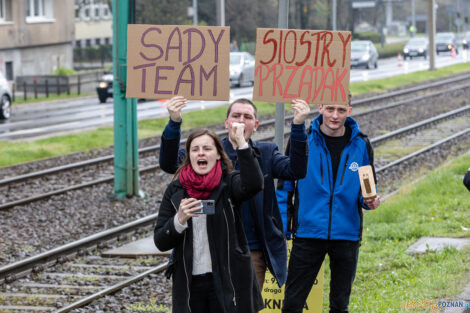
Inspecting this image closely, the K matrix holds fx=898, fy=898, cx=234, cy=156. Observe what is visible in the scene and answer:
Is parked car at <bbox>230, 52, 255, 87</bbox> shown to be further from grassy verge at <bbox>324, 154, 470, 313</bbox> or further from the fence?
grassy verge at <bbox>324, 154, 470, 313</bbox>

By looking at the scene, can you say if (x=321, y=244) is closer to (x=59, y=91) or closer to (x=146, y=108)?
(x=146, y=108)

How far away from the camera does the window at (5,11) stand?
1797 inches

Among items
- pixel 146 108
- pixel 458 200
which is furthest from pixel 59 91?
pixel 458 200

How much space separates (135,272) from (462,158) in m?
8.55

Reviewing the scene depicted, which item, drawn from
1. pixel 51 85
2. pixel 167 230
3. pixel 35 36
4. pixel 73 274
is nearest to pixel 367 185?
pixel 167 230

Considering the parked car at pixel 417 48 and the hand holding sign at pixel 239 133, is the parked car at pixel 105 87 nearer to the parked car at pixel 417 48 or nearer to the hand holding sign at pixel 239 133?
the hand holding sign at pixel 239 133

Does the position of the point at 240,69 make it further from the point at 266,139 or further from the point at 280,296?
the point at 280,296

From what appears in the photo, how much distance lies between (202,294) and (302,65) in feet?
5.72

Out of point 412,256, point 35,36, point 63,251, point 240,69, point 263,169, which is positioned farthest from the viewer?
point 35,36

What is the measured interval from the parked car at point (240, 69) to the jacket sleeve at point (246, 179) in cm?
3193

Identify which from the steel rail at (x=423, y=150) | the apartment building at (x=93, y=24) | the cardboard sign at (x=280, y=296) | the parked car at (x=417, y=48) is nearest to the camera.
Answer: the cardboard sign at (x=280, y=296)

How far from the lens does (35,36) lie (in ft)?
160

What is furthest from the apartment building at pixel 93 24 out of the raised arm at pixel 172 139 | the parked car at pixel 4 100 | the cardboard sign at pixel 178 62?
the raised arm at pixel 172 139

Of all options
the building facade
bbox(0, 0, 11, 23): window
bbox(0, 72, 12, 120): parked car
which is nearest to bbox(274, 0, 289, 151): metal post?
bbox(0, 72, 12, 120): parked car
